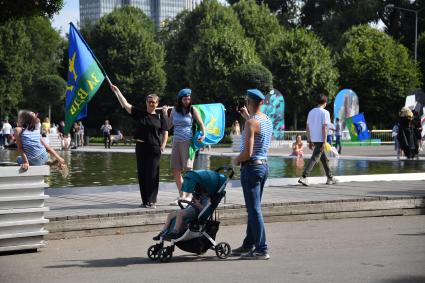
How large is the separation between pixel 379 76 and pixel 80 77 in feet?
169

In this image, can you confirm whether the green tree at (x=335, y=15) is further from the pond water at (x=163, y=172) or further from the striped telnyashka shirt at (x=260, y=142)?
the striped telnyashka shirt at (x=260, y=142)

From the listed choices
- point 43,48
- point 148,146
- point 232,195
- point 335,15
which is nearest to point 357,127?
point 232,195

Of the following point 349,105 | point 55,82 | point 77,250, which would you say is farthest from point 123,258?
point 55,82

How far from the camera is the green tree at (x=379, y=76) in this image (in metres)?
61.3

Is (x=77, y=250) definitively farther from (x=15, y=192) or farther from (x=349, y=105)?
(x=349, y=105)

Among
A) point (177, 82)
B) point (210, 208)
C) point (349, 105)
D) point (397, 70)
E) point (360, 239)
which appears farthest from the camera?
point (177, 82)

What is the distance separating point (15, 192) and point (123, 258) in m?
1.43

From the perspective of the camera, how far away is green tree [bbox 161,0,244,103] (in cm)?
7075

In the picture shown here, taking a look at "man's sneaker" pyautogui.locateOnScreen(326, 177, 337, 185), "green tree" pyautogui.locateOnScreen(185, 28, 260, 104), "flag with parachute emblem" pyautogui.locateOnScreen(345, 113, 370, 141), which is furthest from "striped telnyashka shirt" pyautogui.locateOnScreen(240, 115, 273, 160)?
"green tree" pyautogui.locateOnScreen(185, 28, 260, 104)

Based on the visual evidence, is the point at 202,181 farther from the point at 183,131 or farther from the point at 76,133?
the point at 76,133

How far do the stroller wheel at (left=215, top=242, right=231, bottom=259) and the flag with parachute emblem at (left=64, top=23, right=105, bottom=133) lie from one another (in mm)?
4713

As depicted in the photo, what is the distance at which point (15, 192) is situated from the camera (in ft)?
28.6

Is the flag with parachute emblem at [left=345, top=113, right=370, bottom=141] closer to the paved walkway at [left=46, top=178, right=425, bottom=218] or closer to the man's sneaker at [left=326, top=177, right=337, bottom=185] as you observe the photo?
the paved walkway at [left=46, top=178, right=425, bottom=218]

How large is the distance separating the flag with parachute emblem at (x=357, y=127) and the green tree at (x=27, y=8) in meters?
30.5
